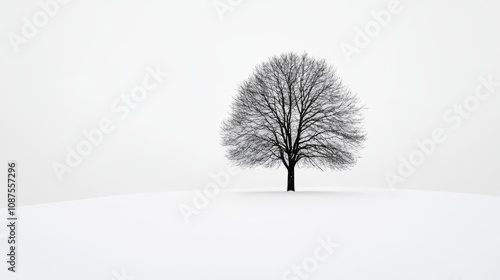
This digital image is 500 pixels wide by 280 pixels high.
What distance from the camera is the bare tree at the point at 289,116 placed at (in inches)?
1019

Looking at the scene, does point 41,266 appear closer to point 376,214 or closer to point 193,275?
point 193,275

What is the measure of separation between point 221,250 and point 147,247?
1.80 m

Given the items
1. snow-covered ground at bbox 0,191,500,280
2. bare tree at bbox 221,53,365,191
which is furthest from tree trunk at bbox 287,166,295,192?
snow-covered ground at bbox 0,191,500,280

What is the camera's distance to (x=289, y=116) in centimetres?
2655

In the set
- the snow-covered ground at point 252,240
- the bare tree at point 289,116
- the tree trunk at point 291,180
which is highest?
the bare tree at point 289,116

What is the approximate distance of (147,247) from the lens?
28.2 ft

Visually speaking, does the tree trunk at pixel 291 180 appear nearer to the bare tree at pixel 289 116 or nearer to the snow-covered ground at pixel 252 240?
the bare tree at pixel 289 116

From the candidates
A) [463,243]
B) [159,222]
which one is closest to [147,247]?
[159,222]

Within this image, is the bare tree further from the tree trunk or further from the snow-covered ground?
the snow-covered ground

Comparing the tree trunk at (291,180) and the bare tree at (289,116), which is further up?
the bare tree at (289,116)

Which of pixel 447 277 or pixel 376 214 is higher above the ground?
pixel 376 214

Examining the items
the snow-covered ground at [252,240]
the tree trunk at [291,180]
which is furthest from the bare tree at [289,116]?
the snow-covered ground at [252,240]

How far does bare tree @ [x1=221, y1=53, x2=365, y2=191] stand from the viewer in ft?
84.9

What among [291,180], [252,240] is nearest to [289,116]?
[291,180]
